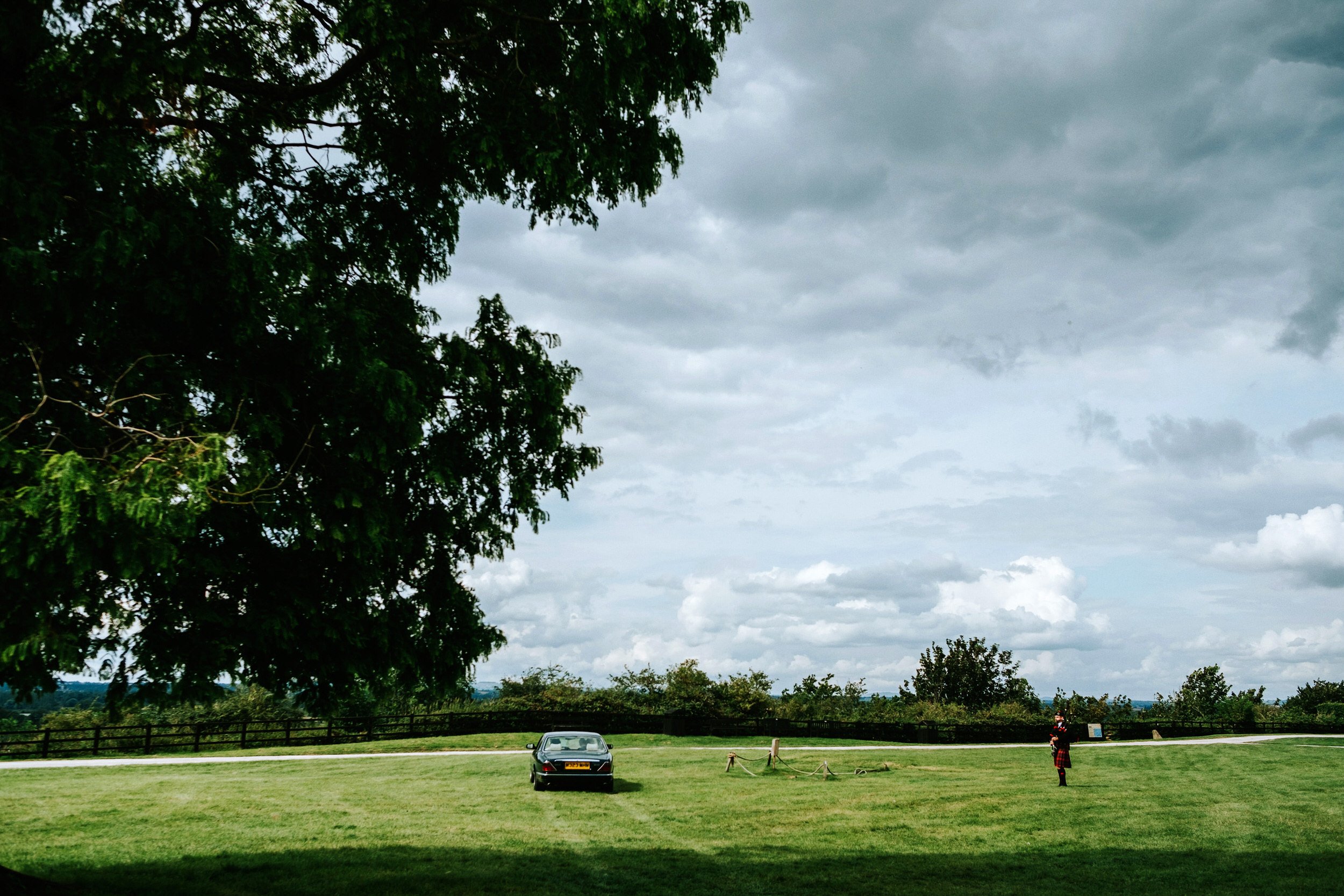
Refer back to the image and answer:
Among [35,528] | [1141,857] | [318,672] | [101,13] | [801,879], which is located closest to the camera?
[35,528]

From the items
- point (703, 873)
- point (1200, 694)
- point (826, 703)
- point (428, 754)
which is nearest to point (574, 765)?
point (703, 873)

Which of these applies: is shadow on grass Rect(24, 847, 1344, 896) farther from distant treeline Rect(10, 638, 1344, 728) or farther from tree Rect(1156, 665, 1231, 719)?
tree Rect(1156, 665, 1231, 719)

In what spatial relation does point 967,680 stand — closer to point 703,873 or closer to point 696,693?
point 696,693

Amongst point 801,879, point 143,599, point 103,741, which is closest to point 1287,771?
point 801,879

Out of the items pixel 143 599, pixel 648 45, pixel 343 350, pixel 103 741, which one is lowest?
pixel 103 741

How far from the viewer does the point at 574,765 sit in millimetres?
21797

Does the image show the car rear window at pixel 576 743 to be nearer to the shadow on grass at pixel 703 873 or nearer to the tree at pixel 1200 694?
the shadow on grass at pixel 703 873

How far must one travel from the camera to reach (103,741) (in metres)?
32.6

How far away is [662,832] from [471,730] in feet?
93.7

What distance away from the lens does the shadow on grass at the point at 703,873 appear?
11.5m

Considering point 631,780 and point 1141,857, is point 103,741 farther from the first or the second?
point 1141,857

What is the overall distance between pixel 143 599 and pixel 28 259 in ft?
9.84

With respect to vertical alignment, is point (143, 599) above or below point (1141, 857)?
above

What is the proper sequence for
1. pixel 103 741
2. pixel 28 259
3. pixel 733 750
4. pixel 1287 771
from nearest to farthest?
pixel 28 259 → pixel 1287 771 → pixel 103 741 → pixel 733 750
